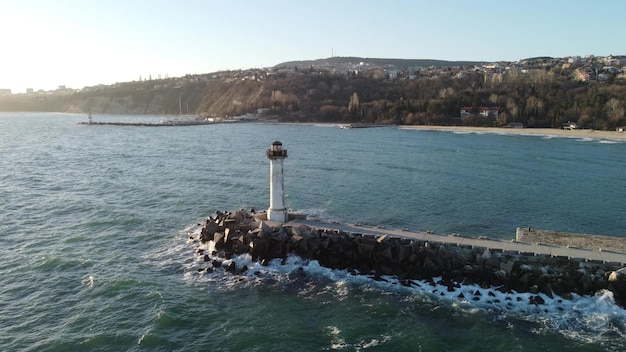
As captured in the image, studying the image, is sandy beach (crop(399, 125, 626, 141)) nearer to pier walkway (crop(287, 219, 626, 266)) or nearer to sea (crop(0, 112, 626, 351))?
sea (crop(0, 112, 626, 351))

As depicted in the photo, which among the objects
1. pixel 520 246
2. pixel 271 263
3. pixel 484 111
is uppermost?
pixel 484 111

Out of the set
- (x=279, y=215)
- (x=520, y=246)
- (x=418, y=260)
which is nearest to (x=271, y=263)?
(x=279, y=215)

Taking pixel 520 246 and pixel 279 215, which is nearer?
pixel 520 246

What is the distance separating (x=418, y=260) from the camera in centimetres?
1555

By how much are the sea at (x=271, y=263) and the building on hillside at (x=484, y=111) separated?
134ft

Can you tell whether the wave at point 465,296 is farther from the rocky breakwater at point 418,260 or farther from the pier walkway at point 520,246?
the pier walkway at point 520,246

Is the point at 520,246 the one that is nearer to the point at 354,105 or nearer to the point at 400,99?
the point at 400,99

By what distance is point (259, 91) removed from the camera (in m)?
121

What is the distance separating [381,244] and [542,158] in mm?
35022

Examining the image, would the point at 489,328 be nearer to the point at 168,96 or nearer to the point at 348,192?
the point at 348,192

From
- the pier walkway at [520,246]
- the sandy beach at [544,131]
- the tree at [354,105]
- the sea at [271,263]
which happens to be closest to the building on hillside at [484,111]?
the sandy beach at [544,131]

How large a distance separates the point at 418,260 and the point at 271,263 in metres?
4.97

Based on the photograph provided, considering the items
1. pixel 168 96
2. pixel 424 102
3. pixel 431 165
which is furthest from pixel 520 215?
pixel 168 96

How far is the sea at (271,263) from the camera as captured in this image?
11992 millimetres
